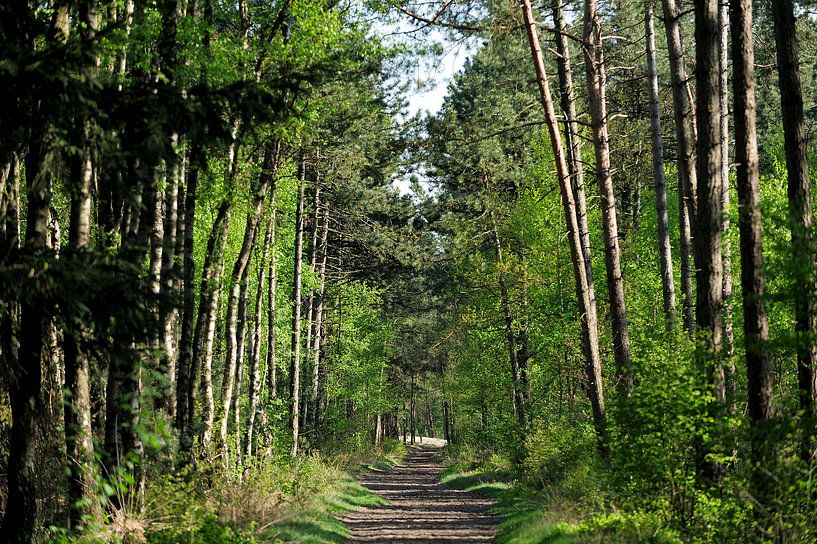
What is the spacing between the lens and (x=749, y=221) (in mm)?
9055

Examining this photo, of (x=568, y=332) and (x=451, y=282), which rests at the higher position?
(x=451, y=282)

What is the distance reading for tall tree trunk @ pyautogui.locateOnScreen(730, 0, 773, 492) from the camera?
930cm

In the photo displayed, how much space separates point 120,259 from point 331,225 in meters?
27.4

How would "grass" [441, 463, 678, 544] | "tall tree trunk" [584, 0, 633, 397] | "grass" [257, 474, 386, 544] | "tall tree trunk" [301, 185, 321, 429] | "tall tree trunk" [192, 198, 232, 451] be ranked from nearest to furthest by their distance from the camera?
"grass" [441, 463, 678, 544], "grass" [257, 474, 386, 544], "tall tree trunk" [192, 198, 232, 451], "tall tree trunk" [584, 0, 633, 397], "tall tree trunk" [301, 185, 321, 429]

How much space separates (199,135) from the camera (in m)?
6.96

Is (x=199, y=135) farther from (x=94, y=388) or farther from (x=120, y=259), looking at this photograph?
(x=94, y=388)

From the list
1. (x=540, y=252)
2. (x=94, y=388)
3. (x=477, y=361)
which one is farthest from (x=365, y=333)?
(x=94, y=388)

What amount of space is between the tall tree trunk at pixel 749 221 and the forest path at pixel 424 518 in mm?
A: 5873

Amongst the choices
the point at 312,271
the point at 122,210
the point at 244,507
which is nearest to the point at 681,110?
the point at 122,210

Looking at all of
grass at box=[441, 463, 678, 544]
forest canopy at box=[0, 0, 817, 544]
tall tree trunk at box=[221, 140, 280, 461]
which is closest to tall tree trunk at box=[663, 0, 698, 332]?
forest canopy at box=[0, 0, 817, 544]

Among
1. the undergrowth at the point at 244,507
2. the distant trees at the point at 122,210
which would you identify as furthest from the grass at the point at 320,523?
the distant trees at the point at 122,210

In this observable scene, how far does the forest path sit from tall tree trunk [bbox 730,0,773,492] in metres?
5.87

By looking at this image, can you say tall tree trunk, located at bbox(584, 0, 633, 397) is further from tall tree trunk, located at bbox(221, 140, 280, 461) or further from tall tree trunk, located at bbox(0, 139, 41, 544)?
tall tree trunk, located at bbox(0, 139, 41, 544)

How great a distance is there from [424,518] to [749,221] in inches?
408
